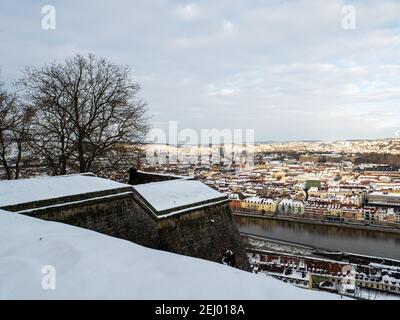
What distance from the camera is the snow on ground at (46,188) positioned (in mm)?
5324

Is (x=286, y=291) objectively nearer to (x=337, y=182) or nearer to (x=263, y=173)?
(x=337, y=182)

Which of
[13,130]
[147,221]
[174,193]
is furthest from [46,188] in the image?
[13,130]

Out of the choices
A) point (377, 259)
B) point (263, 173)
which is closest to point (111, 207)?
point (377, 259)

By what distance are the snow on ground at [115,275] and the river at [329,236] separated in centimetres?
3489

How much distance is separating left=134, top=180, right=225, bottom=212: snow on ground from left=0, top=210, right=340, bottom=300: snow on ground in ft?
14.4

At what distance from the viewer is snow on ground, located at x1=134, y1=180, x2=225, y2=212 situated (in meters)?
7.72

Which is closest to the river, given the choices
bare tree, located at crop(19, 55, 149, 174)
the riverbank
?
the riverbank

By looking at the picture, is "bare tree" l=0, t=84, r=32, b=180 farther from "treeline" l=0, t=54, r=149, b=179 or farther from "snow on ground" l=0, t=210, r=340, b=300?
"snow on ground" l=0, t=210, r=340, b=300

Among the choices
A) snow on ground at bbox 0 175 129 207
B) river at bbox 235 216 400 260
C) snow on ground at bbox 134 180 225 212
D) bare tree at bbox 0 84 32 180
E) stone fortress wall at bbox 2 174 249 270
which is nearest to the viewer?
snow on ground at bbox 0 175 129 207

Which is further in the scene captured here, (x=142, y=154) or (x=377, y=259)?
(x=377, y=259)

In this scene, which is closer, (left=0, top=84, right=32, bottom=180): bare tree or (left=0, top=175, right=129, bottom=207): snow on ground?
(left=0, top=175, right=129, bottom=207): snow on ground

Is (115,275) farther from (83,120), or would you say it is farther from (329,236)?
(329,236)
